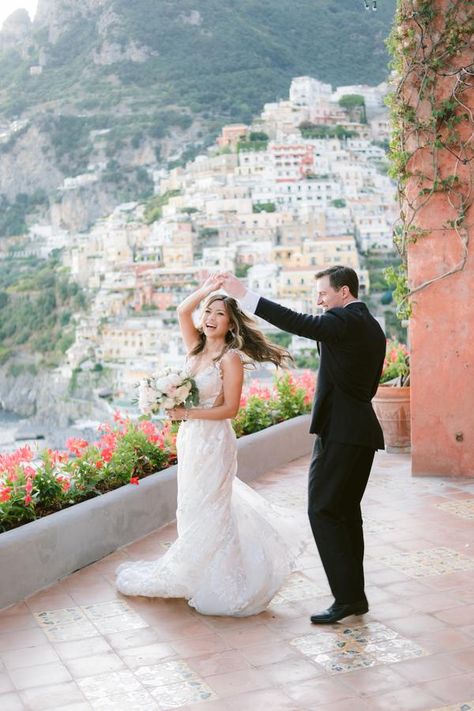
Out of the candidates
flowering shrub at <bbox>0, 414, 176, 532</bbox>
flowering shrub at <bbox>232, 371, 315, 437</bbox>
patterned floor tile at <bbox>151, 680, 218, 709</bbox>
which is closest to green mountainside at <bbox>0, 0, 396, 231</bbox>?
flowering shrub at <bbox>232, 371, 315, 437</bbox>

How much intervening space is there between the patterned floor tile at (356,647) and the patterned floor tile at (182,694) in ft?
1.54

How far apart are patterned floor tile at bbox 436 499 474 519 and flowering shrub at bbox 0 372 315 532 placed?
175 centimetres

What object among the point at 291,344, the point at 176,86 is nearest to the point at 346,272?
the point at 291,344

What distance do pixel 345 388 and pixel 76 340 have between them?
101 feet

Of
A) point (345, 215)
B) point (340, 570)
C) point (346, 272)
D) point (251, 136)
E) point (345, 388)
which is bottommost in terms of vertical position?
point (340, 570)

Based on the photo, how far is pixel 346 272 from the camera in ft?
12.4

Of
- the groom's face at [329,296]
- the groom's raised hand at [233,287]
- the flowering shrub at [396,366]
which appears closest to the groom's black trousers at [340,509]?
the groom's face at [329,296]

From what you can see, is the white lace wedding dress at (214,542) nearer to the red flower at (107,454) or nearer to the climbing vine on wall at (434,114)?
the red flower at (107,454)

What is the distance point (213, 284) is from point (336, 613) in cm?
147

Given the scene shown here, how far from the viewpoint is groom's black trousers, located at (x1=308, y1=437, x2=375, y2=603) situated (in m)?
3.76

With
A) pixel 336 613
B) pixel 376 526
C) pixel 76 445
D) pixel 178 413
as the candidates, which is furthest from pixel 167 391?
pixel 376 526

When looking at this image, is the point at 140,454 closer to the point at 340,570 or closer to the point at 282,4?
the point at 340,570

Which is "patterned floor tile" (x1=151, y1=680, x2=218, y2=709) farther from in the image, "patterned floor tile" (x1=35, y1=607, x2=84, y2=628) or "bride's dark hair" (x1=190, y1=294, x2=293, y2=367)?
"bride's dark hair" (x1=190, y1=294, x2=293, y2=367)

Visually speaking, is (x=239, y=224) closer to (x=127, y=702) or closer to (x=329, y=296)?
(x=329, y=296)
